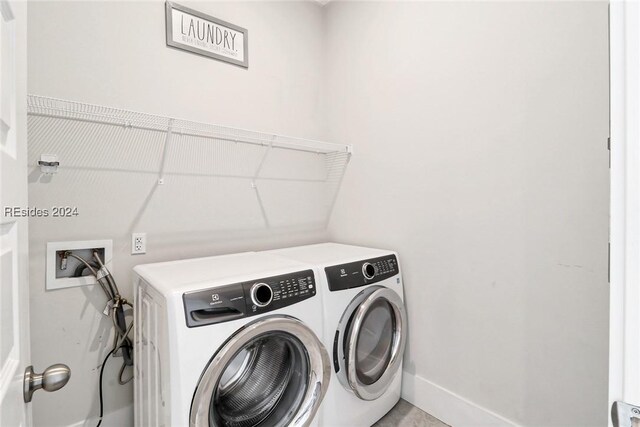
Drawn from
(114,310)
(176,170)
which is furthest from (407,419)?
(176,170)

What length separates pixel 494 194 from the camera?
1.55 metres

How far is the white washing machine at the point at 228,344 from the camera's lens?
1064mm

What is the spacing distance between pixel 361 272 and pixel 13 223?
1.34 m

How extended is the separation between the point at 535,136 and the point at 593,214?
40 cm

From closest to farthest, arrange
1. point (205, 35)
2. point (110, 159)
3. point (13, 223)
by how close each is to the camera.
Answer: point (13, 223)
point (110, 159)
point (205, 35)

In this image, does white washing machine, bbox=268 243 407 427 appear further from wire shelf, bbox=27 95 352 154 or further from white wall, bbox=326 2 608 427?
wire shelf, bbox=27 95 352 154

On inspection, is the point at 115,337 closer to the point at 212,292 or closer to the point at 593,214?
the point at 212,292

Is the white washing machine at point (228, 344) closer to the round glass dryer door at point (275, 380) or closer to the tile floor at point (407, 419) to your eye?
the round glass dryer door at point (275, 380)

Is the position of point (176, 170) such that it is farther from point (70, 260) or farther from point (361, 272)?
point (361, 272)

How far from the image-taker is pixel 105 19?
1562 mm
